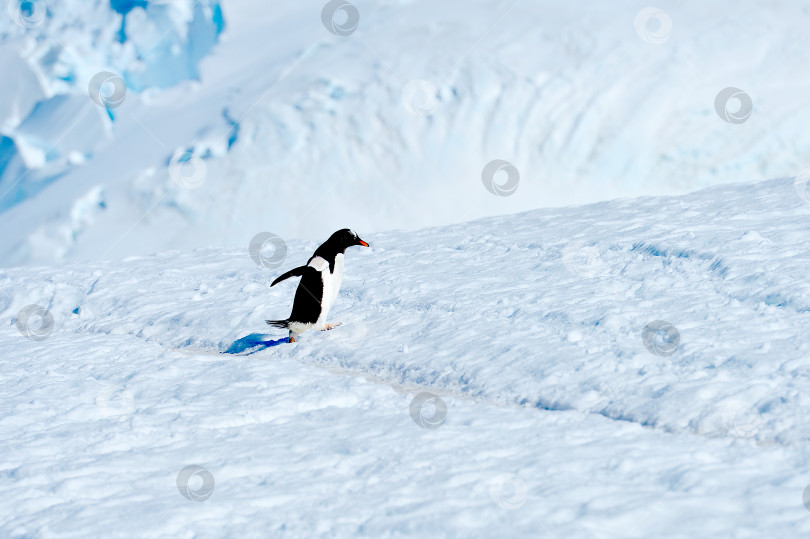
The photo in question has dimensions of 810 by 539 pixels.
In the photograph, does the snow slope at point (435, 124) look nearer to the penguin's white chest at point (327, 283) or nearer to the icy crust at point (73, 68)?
the icy crust at point (73, 68)

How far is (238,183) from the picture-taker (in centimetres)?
1767

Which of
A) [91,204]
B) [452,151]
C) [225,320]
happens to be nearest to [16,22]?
[91,204]

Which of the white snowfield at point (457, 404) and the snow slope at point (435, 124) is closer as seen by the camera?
the white snowfield at point (457, 404)

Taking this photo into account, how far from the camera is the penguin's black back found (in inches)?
172

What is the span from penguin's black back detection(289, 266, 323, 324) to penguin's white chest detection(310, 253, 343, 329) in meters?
0.03

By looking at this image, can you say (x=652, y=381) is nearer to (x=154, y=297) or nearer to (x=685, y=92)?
(x=154, y=297)

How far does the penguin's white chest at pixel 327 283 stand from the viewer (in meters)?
4.40

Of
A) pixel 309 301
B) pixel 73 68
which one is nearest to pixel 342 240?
pixel 309 301

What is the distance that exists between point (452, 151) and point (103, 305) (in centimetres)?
1260

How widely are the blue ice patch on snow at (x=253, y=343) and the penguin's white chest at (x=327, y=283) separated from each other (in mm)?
304

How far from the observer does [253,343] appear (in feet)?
15.1

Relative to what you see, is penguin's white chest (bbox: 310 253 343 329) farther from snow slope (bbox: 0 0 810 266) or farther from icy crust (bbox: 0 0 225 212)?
icy crust (bbox: 0 0 225 212)

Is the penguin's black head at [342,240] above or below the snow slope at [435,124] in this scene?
below

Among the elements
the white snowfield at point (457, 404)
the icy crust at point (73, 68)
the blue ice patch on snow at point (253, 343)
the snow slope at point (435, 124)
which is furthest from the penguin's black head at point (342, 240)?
the icy crust at point (73, 68)
